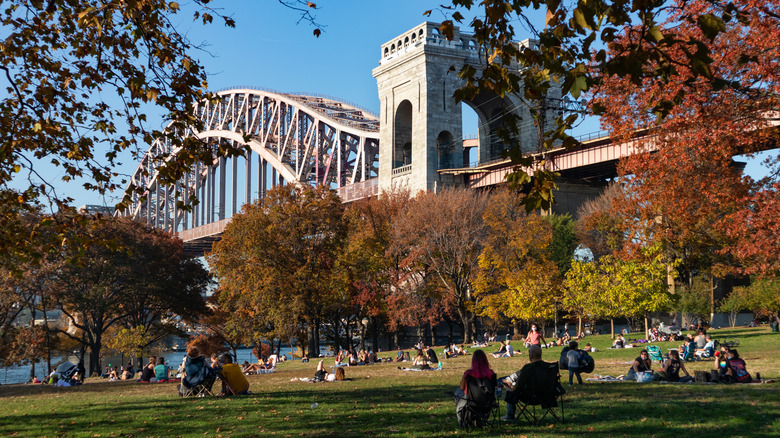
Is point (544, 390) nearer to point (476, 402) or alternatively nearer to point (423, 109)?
point (476, 402)

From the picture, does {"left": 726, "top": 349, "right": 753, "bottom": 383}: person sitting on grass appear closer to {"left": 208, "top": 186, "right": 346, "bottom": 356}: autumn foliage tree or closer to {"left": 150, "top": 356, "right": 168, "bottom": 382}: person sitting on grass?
{"left": 150, "top": 356, "right": 168, "bottom": 382}: person sitting on grass

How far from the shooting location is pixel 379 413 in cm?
1150

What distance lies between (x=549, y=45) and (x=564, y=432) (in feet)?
17.9

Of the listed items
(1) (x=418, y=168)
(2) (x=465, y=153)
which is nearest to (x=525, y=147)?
(1) (x=418, y=168)

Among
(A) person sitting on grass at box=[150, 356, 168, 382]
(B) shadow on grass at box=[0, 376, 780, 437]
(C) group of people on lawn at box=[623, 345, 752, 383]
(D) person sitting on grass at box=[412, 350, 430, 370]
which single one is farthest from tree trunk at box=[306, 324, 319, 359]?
(C) group of people on lawn at box=[623, 345, 752, 383]

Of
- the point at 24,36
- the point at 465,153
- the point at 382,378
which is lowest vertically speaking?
the point at 382,378

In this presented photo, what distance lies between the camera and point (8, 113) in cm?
988

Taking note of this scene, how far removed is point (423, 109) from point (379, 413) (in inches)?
1963

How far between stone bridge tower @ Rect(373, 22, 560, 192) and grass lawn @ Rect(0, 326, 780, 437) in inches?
1710

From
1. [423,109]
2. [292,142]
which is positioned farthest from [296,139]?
[423,109]

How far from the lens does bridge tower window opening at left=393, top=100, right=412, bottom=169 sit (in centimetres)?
6353

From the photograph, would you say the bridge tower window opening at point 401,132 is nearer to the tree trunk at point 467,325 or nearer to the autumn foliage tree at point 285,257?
the autumn foliage tree at point 285,257

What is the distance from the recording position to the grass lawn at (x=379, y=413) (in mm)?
9382

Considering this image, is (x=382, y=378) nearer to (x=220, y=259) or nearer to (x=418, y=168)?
(x=220, y=259)
